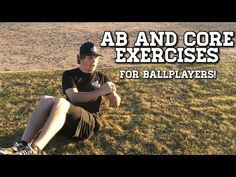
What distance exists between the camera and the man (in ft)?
18.3

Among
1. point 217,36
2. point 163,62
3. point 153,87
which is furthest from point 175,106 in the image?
point 217,36

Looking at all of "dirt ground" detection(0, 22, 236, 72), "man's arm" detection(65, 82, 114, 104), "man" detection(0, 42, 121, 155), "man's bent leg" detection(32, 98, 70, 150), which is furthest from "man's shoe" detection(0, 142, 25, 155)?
"dirt ground" detection(0, 22, 236, 72)

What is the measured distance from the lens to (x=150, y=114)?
7.05 metres

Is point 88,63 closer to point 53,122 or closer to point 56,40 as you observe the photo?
point 53,122

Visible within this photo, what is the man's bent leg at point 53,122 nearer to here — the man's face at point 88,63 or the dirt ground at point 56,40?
the man's face at point 88,63

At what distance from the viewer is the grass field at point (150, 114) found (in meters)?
6.23

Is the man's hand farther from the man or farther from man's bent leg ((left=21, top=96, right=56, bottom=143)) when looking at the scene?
man's bent leg ((left=21, top=96, right=56, bottom=143))

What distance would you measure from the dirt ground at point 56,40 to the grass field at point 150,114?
0.76 metres

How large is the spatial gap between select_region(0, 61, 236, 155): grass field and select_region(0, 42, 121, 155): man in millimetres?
355

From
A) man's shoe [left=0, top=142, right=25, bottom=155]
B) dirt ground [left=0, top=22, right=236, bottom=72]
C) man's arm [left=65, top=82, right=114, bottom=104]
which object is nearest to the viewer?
man's shoe [left=0, top=142, right=25, bottom=155]

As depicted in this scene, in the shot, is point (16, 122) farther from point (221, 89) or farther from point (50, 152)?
point (221, 89)

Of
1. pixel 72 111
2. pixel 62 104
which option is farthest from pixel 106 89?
pixel 62 104

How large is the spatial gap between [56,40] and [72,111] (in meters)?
5.25

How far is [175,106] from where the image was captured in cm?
730
